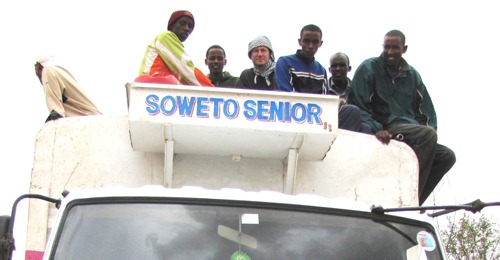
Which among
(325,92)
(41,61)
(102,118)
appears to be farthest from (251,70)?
(102,118)

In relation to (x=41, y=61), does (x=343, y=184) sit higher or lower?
lower

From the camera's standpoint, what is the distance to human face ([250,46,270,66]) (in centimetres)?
722

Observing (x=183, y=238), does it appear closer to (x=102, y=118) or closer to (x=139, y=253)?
(x=139, y=253)

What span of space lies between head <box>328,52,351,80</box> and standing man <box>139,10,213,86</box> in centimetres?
164

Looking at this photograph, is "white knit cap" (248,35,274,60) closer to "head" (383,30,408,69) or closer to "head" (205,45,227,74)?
"head" (205,45,227,74)

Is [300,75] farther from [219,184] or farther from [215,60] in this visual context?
[219,184]

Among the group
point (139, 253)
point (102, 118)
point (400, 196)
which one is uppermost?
point (102, 118)

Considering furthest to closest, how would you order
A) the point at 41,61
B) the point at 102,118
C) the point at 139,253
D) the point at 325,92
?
the point at 325,92 < the point at 41,61 < the point at 102,118 < the point at 139,253

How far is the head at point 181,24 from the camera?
6805mm

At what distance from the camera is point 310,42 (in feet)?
23.2

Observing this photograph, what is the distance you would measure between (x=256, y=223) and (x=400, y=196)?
1271mm

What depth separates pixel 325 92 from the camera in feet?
21.9

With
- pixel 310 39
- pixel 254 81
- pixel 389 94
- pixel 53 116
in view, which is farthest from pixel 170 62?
pixel 389 94

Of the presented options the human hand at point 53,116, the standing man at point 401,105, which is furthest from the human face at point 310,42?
the human hand at point 53,116
